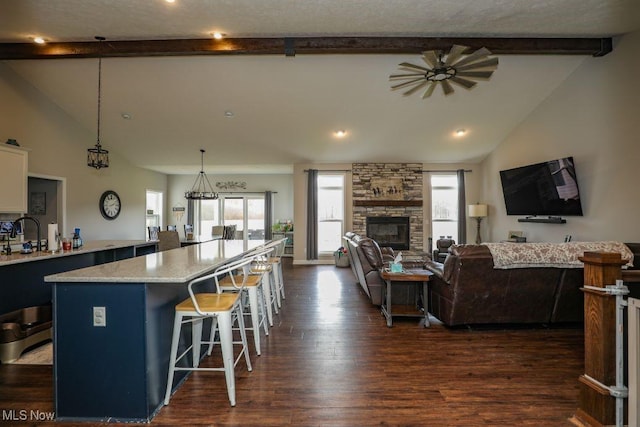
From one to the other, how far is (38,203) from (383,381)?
7117 mm

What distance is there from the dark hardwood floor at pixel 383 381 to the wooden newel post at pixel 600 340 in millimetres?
251

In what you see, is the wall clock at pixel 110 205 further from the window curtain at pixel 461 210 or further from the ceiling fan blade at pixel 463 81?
the window curtain at pixel 461 210

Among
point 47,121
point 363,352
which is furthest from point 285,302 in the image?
point 47,121

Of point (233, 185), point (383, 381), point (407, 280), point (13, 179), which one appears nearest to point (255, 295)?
point (383, 381)

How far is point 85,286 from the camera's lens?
79.7 inches

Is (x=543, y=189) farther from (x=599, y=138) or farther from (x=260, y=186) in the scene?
(x=260, y=186)

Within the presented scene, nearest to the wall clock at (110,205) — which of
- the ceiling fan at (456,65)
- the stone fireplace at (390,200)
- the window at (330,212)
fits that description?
the window at (330,212)

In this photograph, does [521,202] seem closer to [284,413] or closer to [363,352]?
[363,352]

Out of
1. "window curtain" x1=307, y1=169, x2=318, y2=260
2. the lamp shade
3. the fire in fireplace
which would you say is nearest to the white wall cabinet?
"window curtain" x1=307, y1=169, x2=318, y2=260

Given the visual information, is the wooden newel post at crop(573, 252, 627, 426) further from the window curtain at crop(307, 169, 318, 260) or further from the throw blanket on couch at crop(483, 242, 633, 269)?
the window curtain at crop(307, 169, 318, 260)

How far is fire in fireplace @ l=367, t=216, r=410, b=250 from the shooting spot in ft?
27.2

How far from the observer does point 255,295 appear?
286cm

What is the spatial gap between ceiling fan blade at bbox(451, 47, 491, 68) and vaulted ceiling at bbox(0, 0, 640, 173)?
0.67 meters

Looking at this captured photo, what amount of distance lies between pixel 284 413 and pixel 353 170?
6.88 m
